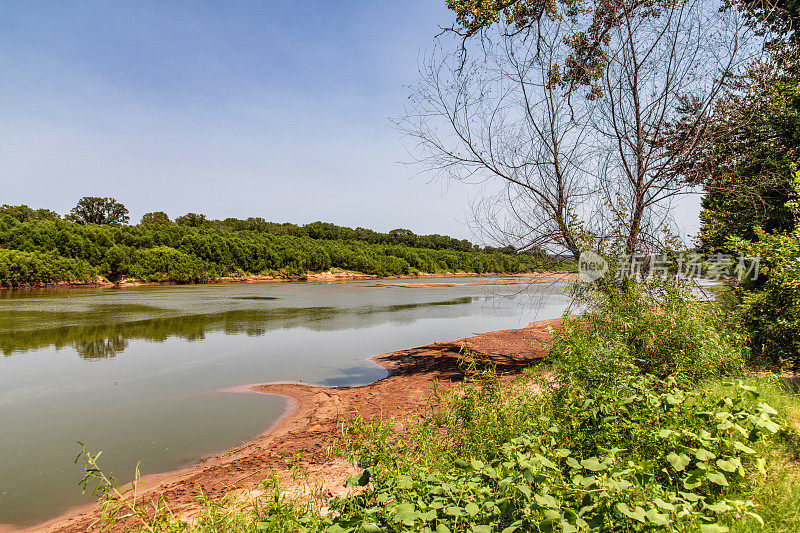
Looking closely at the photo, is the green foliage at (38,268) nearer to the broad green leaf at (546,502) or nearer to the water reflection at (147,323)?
the water reflection at (147,323)

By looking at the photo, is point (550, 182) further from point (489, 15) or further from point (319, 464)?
point (319, 464)

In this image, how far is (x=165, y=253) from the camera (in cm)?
5356

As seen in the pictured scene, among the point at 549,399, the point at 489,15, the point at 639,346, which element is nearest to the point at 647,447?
the point at 549,399

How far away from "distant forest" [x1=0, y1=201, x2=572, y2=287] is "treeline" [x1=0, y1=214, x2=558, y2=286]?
94mm

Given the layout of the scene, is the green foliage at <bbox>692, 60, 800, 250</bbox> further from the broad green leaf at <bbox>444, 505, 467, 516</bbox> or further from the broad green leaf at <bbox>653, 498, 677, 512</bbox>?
the broad green leaf at <bbox>444, 505, 467, 516</bbox>

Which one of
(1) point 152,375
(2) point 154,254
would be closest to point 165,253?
(2) point 154,254

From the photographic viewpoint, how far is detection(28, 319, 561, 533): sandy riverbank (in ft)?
15.6

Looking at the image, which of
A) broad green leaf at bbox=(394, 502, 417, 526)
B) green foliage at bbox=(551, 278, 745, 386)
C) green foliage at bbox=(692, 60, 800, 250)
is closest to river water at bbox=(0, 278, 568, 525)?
green foliage at bbox=(551, 278, 745, 386)

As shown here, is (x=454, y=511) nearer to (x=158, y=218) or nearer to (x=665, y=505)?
(x=665, y=505)

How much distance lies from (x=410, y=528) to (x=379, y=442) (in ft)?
3.17

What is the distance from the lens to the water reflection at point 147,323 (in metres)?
14.4

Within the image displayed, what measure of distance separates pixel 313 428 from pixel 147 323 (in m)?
15.6

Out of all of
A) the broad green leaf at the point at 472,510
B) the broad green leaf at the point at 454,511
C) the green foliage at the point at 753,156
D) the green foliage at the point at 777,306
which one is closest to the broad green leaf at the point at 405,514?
the broad green leaf at the point at 454,511

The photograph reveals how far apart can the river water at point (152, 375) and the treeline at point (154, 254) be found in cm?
1614
